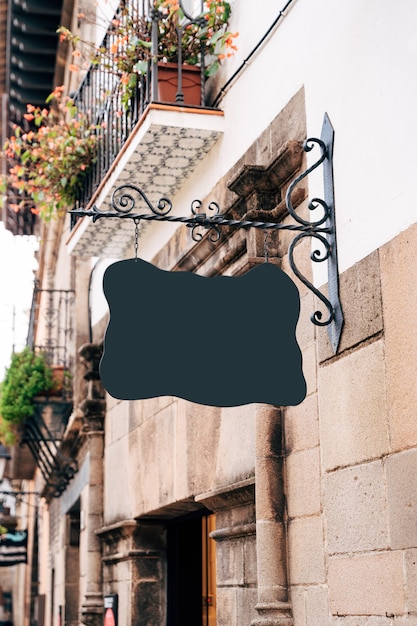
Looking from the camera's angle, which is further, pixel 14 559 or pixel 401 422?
pixel 14 559

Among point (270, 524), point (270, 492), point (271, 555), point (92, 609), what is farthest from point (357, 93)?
point (92, 609)

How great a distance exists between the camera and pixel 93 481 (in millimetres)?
9172

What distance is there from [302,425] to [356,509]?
754 mm

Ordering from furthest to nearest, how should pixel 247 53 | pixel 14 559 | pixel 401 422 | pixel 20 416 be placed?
pixel 14 559, pixel 20 416, pixel 247 53, pixel 401 422

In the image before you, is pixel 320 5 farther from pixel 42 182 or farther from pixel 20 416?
pixel 20 416

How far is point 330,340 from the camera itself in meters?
4.51

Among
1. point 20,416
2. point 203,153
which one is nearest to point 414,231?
point 203,153

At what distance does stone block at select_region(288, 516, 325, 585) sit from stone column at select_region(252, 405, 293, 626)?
0.06m

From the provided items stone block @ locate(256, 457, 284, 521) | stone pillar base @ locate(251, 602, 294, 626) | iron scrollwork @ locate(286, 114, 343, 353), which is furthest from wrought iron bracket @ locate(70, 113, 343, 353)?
stone pillar base @ locate(251, 602, 294, 626)

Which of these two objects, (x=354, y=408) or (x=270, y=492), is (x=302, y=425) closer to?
(x=270, y=492)

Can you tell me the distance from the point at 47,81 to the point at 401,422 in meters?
12.5

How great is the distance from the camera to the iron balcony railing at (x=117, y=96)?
6332 mm

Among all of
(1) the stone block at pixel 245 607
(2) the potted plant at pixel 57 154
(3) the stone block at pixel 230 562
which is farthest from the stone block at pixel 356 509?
(2) the potted plant at pixel 57 154

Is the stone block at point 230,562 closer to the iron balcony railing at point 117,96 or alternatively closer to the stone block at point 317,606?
the stone block at point 317,606
